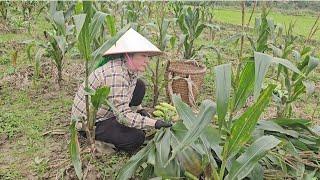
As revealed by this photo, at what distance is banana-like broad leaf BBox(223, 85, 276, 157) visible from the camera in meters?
1.75

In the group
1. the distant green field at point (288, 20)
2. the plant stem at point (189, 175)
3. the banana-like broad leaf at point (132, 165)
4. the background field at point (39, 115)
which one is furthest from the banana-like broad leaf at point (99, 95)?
the distant green field at point (288, 20)

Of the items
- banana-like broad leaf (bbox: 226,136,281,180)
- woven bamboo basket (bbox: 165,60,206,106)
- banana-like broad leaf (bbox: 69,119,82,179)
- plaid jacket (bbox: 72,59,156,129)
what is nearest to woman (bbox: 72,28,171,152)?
plaid jacket (bbox: 72,59,156,129)

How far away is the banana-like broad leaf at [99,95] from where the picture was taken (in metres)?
2.34

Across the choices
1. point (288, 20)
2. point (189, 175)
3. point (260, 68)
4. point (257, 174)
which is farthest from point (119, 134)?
point (288, 20)

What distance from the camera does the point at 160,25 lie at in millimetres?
4051

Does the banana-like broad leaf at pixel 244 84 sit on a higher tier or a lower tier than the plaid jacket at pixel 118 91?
higher

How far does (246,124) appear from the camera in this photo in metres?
1.84

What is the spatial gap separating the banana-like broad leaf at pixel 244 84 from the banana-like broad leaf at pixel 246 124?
11cm

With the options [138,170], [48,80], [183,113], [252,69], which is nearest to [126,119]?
[138,170]

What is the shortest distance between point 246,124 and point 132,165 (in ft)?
2.77

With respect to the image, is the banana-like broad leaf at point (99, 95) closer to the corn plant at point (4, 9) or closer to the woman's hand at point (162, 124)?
the woman's hand at point (162, 124)

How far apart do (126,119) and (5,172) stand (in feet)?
2.91

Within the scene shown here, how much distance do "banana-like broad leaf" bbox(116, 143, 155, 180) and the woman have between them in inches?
8.3

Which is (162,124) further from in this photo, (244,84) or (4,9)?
(4,9)
